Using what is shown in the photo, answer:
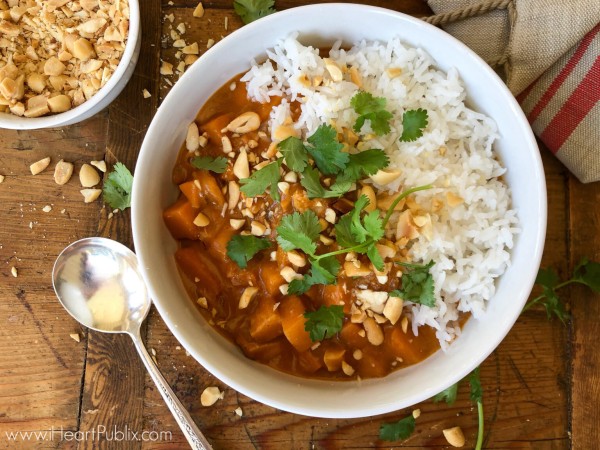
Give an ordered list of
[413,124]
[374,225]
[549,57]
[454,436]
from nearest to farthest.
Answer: [374,225] → [413,124] → [549,57] → [454,436]

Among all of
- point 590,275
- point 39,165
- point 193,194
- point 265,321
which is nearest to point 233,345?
point 265,321

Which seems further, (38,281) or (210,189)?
(38,281)

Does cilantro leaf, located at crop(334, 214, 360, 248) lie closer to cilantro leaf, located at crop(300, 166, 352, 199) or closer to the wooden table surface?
cilantro leaf, located at crop(300, 166, 352, 199)

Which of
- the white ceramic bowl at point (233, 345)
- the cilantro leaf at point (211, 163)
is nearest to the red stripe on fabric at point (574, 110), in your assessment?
the white ceramic bowl at point (233, 345)

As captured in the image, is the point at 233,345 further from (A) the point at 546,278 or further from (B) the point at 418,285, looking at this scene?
(A) the point at 546,278

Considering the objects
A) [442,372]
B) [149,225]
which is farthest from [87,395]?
[442,372]

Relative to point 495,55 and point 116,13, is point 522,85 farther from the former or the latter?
point 116,13
